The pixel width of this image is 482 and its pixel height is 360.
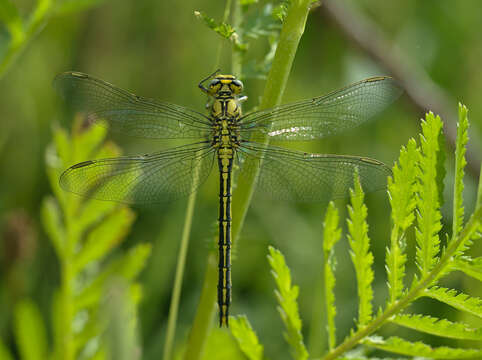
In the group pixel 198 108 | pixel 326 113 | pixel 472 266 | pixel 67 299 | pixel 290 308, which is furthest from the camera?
pixel 198 108

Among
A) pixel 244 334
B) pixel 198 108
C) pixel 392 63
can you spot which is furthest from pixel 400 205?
pixel 198 108

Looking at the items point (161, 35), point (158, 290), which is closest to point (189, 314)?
point (158, 290)

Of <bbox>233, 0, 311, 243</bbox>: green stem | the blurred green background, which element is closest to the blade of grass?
<bbox>233, 0, 311, 243</bbox>: green stem

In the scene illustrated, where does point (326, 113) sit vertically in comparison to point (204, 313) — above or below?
above

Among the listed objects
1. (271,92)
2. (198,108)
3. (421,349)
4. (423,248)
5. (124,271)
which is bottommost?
(421,349)

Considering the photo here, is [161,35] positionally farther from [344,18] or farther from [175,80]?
[344,18]

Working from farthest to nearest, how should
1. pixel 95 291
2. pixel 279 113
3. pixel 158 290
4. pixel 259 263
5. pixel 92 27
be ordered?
pixel 92 27
pixel 259 263
pixel 158 290
pixel 279 113
pixel 95 291

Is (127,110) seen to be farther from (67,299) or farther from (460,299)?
(460,299)

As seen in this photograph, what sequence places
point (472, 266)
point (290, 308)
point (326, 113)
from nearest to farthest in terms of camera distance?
1. point (472, 266)
2. point (290, 308)
3. point (326, 113)

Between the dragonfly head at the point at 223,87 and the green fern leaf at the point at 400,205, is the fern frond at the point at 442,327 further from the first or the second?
the dragonfly head at the point at 223,87
